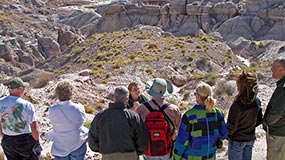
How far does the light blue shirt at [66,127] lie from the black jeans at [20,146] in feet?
1.01

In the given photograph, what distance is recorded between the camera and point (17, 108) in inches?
235

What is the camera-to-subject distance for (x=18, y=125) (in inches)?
238

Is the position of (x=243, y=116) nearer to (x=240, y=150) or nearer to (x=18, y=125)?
(x=240, y=150)

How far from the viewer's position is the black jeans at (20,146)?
20.2 ft

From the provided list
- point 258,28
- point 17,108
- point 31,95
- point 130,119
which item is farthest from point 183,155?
point 258,28

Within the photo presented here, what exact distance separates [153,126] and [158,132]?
112 millimetres

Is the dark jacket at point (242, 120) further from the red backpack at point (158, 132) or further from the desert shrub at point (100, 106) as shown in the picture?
the desert shrub at point (100, 106)

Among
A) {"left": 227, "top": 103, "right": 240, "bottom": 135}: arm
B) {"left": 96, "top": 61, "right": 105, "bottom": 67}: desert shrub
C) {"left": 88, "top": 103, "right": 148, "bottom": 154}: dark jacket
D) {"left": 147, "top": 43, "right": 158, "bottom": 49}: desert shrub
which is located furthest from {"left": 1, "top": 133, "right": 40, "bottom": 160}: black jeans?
{"left": 147, "top": 43, "right": 158, "bottom": 49}: desert shrub

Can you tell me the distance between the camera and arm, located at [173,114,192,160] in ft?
18.2

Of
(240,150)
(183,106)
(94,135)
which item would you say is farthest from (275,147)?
(183,106)

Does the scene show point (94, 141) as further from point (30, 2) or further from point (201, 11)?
point (30, 2)

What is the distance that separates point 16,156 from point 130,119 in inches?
73.9

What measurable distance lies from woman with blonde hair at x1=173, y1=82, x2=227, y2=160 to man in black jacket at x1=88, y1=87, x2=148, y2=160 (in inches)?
19.6

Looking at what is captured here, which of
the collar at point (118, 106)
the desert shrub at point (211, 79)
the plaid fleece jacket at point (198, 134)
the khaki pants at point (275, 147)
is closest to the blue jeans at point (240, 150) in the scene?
the khaki pants at point (275, 147)
